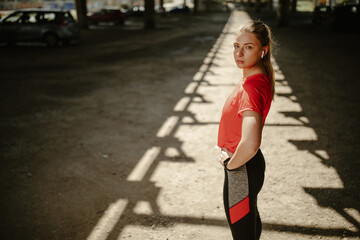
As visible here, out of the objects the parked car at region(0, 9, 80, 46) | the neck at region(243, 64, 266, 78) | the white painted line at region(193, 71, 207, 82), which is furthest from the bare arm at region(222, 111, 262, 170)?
the parked car at region(0, 9, 80, 46)

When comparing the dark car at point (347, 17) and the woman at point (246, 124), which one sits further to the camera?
the dark car at point (347, 17)

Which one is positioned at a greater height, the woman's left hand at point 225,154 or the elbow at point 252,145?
the elbow at point 252,145

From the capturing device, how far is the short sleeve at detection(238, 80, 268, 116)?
1492 millimetres

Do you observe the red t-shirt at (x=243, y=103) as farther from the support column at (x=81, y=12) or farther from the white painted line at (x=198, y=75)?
the support column at (x=81, y=12)

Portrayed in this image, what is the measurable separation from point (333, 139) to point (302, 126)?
0.63 m

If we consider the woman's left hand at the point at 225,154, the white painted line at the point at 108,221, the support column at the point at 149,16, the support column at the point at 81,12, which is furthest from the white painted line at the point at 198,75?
the support column at the point at 81,12

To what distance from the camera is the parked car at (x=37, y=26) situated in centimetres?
1426

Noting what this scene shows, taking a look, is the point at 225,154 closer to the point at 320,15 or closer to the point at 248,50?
the point at 248,50

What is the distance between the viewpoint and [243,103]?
1.52 meters

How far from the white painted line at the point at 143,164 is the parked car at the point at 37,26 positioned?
40.6 ft

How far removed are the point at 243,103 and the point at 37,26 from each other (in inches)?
612

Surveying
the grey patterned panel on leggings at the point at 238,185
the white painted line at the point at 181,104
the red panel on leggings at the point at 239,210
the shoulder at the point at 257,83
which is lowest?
the white painted line at the point at 181,104

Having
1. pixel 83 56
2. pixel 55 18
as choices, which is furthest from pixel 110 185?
pixel 55 18

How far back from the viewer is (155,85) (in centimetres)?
798
